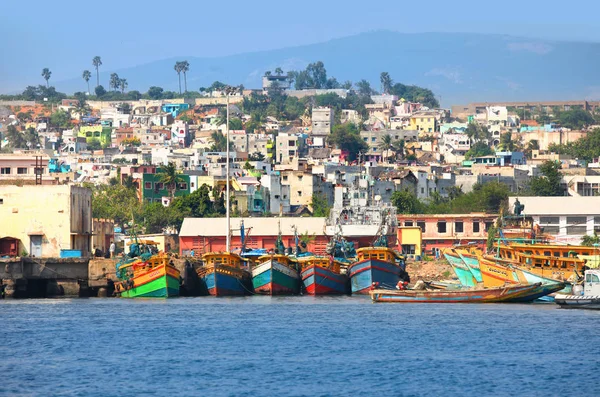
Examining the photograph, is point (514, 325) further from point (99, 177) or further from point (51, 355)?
point (99, 177)

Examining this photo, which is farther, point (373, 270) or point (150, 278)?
point (373, 270)

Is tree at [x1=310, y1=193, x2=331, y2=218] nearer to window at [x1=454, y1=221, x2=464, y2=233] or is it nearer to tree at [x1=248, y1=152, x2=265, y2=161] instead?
window at [x1=454, y1=221, x2=464, y2=233]

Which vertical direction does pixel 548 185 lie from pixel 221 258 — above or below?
above

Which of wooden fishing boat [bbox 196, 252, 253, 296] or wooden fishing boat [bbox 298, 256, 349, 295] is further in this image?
wooden fishing boat [bbox 298, 256, 349, 295]

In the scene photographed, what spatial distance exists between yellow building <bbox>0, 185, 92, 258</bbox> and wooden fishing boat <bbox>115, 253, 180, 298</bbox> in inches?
288

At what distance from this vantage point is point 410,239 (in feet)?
339

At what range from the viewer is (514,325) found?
59531mm

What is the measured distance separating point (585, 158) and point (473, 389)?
476 feet

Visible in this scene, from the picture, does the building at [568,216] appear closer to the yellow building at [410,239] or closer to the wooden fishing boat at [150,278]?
the yellow building at [410,239]

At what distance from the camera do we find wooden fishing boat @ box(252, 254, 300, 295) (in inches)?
3093

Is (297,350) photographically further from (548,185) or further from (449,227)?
(548,185)

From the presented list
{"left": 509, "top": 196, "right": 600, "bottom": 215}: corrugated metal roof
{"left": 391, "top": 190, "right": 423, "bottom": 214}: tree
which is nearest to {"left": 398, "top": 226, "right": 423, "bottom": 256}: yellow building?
{"left": 509, "top": 196, "right": 600, "bottom": 215}: corrugated metal roof

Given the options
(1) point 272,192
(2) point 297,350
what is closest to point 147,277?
(2) point 297,350

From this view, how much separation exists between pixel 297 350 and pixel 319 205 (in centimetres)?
7751
